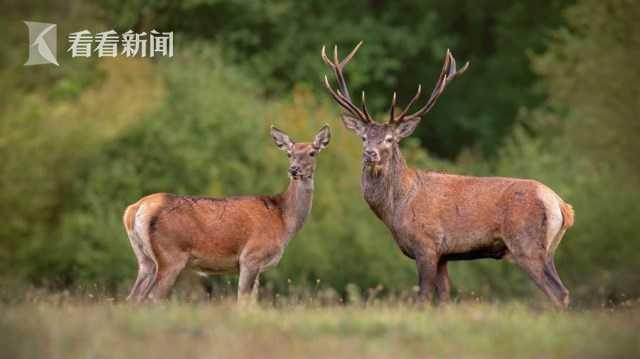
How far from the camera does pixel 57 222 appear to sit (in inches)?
952

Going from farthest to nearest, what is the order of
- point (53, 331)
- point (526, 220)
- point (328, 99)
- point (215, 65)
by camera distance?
1. point (328, 99)
2. point (215, 65)
3. point (526, 220)
4. point (53, 331)

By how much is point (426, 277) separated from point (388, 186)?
3.20 ft

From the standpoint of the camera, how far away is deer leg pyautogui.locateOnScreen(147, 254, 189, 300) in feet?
41.0

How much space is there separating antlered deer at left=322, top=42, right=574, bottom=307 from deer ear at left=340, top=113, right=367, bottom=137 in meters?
0.01

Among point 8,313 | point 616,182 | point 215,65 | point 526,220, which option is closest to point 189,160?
point 215,65

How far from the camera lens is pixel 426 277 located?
487 inches

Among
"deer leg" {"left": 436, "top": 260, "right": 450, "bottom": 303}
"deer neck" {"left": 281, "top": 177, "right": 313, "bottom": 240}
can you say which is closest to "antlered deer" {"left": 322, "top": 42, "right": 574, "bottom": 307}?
"deer leg" {"left": 436, "top": 260, "right": 450, "bottom": 303}

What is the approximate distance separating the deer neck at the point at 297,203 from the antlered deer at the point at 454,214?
2.96ft

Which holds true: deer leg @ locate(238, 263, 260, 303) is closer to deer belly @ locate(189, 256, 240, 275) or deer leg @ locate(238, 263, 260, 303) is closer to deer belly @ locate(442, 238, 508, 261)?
deer belly @ locate(189, 256, 240, 275)

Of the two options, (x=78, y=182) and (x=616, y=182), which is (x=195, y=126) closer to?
(x=78, y=182)

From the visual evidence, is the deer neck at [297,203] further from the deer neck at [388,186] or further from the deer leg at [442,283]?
the deer leg at [442,283]

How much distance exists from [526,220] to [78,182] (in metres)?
13.3

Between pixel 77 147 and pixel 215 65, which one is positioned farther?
pixel 215 65

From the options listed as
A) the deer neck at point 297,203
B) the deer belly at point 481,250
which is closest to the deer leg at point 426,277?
the deer belly at point 481,250
